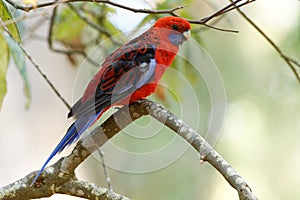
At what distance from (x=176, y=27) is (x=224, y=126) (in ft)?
7.52

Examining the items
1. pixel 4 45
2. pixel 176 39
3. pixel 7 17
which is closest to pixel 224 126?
pixel 176 39

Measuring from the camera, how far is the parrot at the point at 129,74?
2043 mm

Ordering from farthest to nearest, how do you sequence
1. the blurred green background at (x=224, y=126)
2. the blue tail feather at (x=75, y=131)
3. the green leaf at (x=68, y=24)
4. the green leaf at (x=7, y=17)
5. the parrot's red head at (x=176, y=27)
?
1. the blurred green background at (x=224, y=126)
2. the green leaf at (x=68, y=24)
3. the parrot's red head at (x=176, y=27)
4. the blue tail feather at (x=75, y=131)
5. the green leaf at (x=7, y=17)

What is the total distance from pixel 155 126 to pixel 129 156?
2382 millimetres

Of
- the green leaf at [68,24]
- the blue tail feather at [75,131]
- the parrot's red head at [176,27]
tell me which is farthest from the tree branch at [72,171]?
the green leaf at [68,24]

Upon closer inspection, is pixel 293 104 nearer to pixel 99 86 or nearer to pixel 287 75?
pixel 287 75

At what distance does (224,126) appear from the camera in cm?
458

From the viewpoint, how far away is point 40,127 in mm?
4461

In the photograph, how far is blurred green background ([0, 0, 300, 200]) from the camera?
14.3 ft

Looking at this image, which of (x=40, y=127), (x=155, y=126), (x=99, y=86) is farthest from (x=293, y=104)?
(x=99, y=86)

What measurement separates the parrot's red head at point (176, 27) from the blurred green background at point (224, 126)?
169cm

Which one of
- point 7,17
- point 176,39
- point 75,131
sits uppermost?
point 7,17

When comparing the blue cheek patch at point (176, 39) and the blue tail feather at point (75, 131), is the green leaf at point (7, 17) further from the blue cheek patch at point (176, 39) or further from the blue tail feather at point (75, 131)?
the blue cheek patch at point (176, 39)

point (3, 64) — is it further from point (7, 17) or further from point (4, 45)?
point (7, 17)
